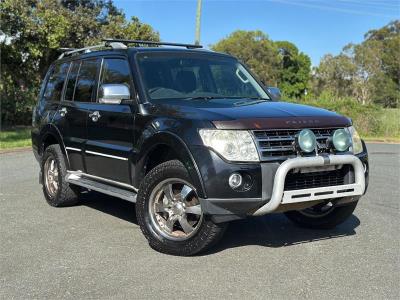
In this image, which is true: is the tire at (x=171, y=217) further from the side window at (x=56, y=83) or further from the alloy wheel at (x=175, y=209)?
the side window at (x=56, y=83)

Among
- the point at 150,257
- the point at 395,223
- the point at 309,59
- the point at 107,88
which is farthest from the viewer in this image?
the point at 309,59

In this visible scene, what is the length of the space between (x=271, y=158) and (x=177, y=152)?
0.86m

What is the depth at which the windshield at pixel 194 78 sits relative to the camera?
5777 millimetres

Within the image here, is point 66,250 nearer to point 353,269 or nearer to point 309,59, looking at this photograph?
point 353,269

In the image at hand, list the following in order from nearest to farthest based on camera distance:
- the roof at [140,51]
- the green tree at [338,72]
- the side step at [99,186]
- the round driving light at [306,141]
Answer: the round driving light at [306,141]
the side step at [99,186]
the roof at [140,51]
the green tree at [338,72]

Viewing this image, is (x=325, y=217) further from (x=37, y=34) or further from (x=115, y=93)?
(x=37, y=34)

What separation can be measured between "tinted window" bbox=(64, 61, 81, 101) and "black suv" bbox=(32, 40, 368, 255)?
0.10 m

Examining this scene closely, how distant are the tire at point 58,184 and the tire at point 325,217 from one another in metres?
2.98

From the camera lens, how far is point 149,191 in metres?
5.19

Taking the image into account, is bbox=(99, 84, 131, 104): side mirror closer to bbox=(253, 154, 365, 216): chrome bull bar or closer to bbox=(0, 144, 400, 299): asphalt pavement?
bbox=(0, 144, 400, 299): asphalt pavement

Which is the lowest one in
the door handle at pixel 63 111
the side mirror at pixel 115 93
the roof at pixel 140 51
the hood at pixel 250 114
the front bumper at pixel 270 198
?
the front bumper at pixel 270 198

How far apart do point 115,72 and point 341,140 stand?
2694mm

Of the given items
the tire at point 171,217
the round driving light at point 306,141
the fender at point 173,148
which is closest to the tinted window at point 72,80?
the fender at point 173,148

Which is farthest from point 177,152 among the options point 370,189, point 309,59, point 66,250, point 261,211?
point 309,59
